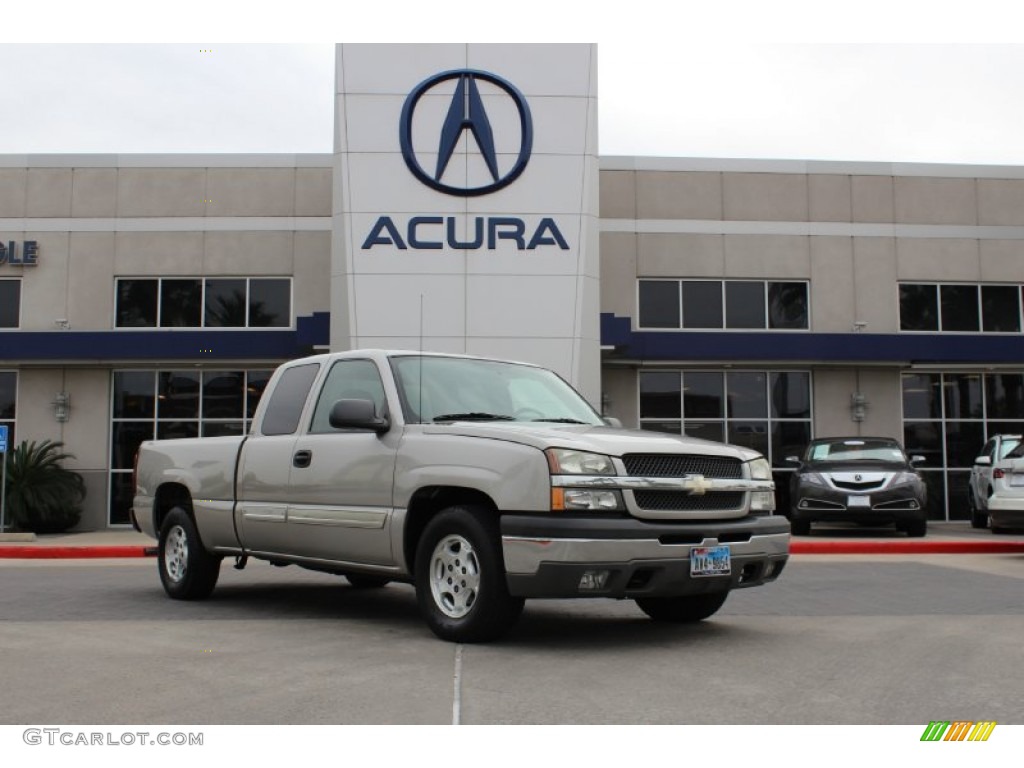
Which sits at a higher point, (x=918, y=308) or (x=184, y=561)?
(x=918, y=308)

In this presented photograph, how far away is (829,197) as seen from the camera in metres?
24.3

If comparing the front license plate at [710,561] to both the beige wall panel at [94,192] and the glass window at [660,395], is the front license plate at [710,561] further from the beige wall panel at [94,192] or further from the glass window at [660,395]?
the beige wall panel at [94,192]

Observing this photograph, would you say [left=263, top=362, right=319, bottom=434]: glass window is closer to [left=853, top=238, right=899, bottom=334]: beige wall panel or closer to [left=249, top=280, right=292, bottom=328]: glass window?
[left=249, top=280, right=292, bottom=328]: glass window

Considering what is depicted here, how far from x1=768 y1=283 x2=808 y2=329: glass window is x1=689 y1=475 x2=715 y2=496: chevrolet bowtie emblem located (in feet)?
57.9

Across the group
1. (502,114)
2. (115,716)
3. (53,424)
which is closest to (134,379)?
(53,424)

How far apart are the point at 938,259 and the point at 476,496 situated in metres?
20.0

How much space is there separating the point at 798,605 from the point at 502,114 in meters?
14.0

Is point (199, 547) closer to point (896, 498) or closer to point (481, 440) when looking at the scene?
point (481, 440)

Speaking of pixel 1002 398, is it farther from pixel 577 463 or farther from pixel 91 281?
pixel 577 463

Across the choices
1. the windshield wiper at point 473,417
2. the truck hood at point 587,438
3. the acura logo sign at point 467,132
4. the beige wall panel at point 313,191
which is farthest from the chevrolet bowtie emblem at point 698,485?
the beige wall panel at point 313,191

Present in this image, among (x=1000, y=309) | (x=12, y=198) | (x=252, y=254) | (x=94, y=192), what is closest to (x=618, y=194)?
(x=252, y=254)

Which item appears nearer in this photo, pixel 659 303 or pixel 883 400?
pixel 883 400

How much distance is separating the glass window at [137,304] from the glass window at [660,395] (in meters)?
10.3

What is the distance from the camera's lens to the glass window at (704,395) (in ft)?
77.6
